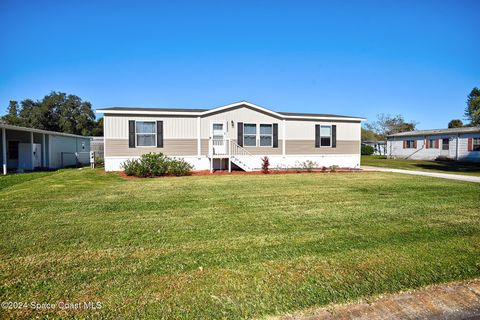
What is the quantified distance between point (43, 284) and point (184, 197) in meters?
4.89

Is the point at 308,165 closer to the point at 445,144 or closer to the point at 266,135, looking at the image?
the point at 266,135

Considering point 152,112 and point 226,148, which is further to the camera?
point 226,148

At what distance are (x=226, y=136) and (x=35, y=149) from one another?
1293 centimetres

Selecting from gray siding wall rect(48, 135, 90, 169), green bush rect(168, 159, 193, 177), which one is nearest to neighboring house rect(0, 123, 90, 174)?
gray siding wall rect(48, 135, 90, 169)

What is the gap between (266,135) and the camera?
55.9ft

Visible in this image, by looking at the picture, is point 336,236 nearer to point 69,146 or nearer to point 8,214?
point 8,214

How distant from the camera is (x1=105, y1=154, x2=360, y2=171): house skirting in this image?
49.9ft

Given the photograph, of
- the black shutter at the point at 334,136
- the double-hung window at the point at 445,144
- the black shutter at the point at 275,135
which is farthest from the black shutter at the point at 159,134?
the double-hung window at the point at 445,144

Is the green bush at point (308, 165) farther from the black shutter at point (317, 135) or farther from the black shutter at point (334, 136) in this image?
the black shutter at point (334, 136)

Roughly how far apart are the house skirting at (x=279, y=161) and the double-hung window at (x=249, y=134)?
2.75 ft

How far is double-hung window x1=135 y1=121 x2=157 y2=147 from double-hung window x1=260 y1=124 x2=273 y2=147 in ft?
20.1

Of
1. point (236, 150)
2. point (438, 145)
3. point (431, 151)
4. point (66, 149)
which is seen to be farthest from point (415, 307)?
point (431, 151)

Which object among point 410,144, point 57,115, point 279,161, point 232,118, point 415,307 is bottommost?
point 415,307

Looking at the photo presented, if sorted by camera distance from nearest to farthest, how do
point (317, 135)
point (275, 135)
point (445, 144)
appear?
point (275, 135)
point (317, 135)
point (445, 144)
